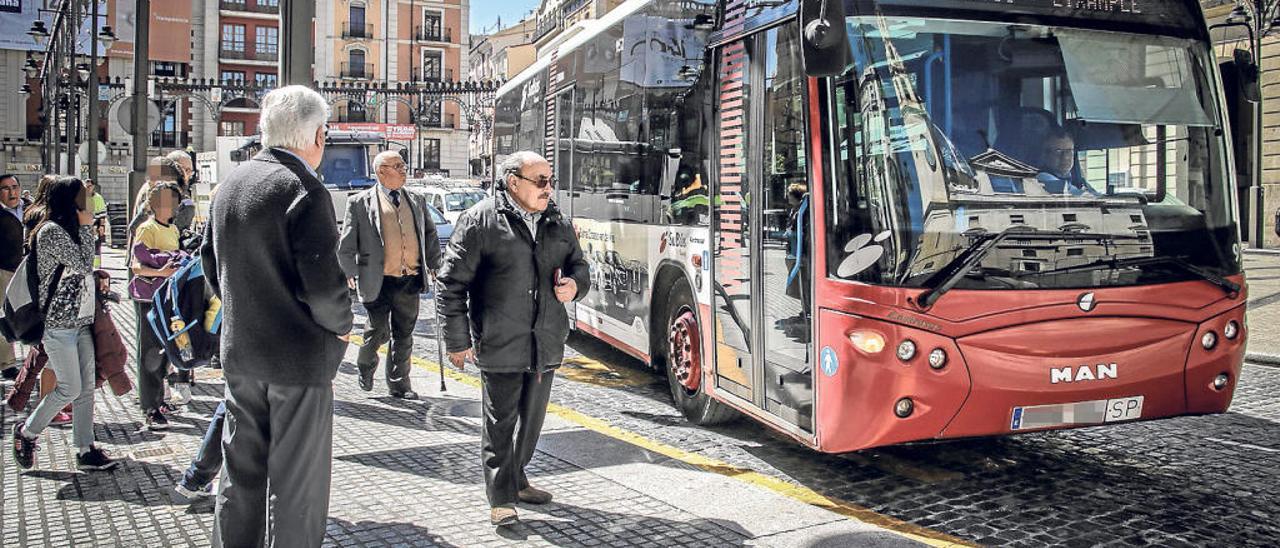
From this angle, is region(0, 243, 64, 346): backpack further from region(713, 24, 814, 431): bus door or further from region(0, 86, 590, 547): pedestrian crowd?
region(713, 24, 814, 431): bus door

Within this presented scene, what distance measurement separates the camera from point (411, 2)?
79812 millimetres

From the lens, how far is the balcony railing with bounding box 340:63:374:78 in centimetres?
7825

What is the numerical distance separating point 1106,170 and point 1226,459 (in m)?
2.14

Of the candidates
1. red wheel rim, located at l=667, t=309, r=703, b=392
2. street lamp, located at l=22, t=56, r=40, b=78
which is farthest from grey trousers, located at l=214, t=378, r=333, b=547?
street lamp, located at l=22, t=56, r=40, b=78

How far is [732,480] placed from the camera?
19.4 feet

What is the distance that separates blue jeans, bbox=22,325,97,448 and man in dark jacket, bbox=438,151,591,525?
2.26m

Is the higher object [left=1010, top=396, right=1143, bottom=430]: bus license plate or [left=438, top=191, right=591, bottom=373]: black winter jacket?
[left=438, top=191, right=591, bottom=373]: black winter jacket

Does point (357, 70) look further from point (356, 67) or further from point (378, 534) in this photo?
point (378, 534)

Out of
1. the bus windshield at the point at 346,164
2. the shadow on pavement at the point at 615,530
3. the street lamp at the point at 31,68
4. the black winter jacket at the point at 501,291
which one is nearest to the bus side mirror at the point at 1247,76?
the shadow on pavement at the point at 615,530

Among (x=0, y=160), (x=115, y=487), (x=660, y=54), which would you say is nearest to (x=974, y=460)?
(x=660, y=54)

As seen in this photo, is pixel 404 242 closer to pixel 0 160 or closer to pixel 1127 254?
pixel 1127 254

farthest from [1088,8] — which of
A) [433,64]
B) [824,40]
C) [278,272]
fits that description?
[433,64]

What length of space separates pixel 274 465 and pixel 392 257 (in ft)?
13.4

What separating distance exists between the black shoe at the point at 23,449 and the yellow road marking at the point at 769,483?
3.14 metres
